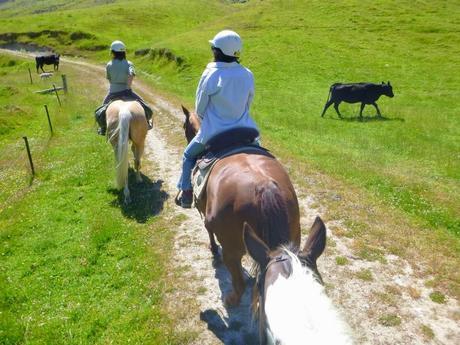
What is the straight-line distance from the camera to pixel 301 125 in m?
21.1

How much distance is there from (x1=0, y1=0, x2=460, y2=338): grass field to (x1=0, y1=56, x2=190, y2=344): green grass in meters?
1.19

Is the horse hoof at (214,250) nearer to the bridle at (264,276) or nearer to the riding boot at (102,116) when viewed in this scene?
the bridle at (264,276)

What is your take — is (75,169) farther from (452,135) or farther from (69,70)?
(69,70)

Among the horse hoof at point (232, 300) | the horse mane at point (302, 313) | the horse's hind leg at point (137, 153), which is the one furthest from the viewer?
the horse's hind leg at point (137, 153)

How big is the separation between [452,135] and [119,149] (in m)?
16.5

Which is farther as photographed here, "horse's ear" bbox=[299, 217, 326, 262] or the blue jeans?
the blue jeans

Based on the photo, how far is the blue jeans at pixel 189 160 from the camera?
6918mm

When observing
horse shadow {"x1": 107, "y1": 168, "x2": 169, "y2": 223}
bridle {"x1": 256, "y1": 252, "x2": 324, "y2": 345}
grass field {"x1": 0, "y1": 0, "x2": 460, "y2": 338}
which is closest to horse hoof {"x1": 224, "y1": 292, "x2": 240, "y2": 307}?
bridle {"x1": 256, "y1": 252, "x2": 324, "y2": 345}

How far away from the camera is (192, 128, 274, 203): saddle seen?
20.2 feet

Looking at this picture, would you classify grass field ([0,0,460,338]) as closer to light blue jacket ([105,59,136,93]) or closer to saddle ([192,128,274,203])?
light blue jacket ([105,59,136,93])

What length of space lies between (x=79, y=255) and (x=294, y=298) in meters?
6.65

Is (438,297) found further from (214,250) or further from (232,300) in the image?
(214,250)

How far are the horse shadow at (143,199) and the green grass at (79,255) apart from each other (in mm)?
30

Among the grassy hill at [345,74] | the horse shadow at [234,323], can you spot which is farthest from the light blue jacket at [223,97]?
the grassy hill at [345,74]
